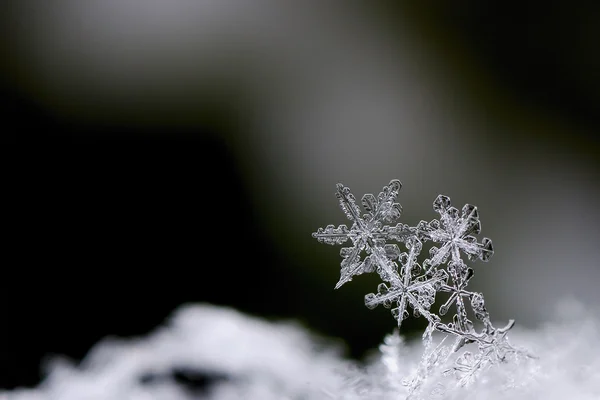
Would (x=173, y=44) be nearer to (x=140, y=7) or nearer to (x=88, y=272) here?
→ (x=140, y=7)

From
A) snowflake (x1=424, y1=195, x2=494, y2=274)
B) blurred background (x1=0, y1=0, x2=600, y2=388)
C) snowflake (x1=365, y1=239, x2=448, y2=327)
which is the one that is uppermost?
blurred background (x1=0, y1=0, x2=600, y2=388)

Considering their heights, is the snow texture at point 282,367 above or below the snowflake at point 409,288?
below

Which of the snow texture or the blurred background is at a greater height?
the blurred background

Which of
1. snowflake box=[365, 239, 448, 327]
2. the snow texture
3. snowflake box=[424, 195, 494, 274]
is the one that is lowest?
the snow texture

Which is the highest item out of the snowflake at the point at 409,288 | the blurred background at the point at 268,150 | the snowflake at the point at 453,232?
the blurred background at the point at 268,150

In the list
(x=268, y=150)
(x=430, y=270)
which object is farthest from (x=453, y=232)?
(x=268, y=150)

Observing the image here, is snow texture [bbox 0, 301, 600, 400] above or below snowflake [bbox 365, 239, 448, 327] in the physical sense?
below
